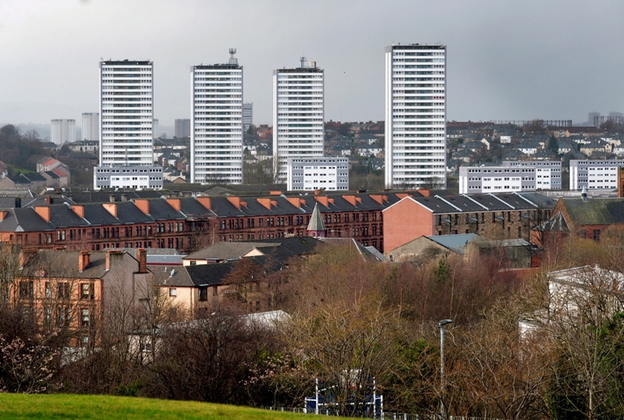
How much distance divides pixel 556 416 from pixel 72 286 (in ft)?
85.2

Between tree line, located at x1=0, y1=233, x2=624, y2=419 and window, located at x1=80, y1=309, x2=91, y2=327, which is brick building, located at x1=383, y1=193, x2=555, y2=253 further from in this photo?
tree line, located at x1=0, y1=233, x2=624, y2=419

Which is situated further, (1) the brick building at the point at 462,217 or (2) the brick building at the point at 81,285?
(1) the brick building at the point at 462,217

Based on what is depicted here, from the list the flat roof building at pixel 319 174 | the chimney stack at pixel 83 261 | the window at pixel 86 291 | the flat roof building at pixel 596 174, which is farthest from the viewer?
the flat roof building at pixel 596 174

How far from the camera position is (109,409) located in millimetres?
22781

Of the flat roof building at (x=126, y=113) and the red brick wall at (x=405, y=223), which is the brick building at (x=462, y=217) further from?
the flat roof building at (x=126, y=113)

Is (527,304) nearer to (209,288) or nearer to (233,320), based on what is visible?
(233,320)

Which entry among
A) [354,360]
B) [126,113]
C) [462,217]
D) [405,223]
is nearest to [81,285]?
[354,360]

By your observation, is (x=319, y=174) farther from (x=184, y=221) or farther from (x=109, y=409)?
(x=109, y=409)

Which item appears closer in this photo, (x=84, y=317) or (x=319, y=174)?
(x=84, y=317)

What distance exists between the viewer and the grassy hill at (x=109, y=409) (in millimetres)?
21594

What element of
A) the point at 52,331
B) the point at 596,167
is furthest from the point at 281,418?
the point at 596,167

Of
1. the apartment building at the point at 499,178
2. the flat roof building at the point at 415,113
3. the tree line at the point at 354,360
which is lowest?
the tree line at the point at 354,360

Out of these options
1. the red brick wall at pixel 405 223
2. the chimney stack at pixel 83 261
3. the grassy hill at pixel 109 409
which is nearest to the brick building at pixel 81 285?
the chimney stack at pixel 83 261

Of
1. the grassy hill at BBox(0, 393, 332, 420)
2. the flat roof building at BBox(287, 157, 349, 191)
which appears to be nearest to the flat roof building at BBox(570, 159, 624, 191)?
the flat roof building at BBox(287, 157, 349, 191)
